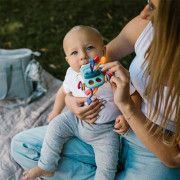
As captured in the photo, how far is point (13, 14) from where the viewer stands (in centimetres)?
384

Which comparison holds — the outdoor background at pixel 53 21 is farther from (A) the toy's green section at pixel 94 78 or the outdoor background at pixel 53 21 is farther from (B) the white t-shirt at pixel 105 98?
(A) the toy's green section at pixel 94 78

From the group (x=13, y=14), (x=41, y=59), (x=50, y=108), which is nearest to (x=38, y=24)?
(x=13, y=14)

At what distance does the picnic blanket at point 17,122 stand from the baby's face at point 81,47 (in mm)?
869

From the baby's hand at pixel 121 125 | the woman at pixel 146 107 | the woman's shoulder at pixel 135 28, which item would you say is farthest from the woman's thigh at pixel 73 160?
the woman's shoulder at pixel 135 28

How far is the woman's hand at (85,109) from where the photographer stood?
1548 mm

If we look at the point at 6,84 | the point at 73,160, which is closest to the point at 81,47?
the point at 73,160

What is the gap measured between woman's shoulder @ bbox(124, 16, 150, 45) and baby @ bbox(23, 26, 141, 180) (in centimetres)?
20

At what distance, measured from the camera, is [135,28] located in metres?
1.64

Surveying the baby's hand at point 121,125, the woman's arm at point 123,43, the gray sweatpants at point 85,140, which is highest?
the woman's arm at point 123,43

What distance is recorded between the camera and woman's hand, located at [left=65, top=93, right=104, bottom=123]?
5.08ft

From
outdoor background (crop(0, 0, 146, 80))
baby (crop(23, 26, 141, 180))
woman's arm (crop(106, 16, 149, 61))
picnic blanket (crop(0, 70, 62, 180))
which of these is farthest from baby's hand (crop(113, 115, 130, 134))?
outdoor background (crop(0, 0, 146, 80))

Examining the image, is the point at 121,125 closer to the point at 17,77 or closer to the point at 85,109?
the point at 85,109

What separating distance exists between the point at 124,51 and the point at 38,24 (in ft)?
7.11

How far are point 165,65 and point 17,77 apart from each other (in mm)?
1655
